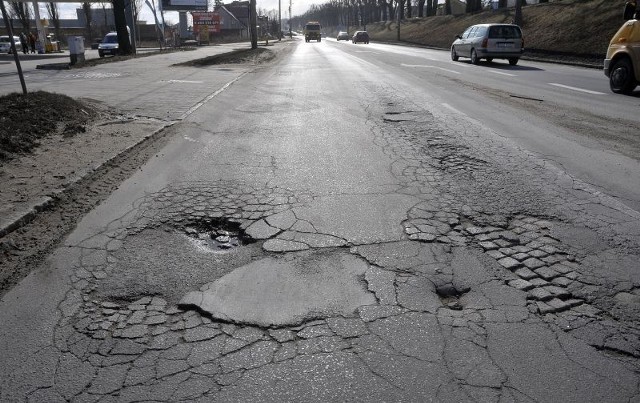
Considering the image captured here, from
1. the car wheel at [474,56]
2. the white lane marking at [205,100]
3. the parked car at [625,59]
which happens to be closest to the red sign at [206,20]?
the car wheel at [474,56]

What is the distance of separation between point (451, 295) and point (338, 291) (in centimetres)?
77

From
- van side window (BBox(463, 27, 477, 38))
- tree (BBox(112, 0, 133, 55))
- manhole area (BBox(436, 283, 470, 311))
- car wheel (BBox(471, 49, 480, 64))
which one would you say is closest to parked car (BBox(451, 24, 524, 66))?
car wheel (BBox(471, 49, 480, 64))

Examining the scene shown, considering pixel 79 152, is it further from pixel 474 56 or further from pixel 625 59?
pixel 474 56

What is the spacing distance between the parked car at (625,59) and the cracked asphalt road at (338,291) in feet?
28.7

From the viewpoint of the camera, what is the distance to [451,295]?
3.29m

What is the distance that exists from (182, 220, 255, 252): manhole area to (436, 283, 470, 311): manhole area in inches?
64.6

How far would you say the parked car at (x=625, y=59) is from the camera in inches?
483

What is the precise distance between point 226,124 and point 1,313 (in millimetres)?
6452

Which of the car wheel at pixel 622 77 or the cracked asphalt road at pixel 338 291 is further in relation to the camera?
the car wheel at pixel 622 77

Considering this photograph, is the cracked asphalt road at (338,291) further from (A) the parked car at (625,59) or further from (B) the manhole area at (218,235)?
(A) the parked car at (625,59)

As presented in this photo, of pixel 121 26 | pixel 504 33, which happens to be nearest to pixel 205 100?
pixel 504 33

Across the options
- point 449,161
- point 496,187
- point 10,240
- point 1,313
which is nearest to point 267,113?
point 449,161

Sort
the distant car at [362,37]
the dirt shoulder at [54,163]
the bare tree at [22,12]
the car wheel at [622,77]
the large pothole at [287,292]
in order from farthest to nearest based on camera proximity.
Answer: the distant car at [362,37] < the bare tree at [22,12] < the car wheel at [622,77] < the dirt shoulder at [54,163] < the large pothole at [287,292]

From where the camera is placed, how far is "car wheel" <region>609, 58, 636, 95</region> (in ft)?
41.7
